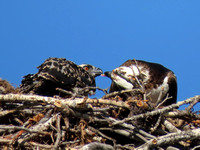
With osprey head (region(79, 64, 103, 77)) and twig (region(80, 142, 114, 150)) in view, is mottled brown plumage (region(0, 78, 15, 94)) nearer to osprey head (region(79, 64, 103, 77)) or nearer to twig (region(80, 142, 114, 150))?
twig (region(80, 142, 114, 150))

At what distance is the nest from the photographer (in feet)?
11.8

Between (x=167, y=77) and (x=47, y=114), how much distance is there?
Result: 2703mm

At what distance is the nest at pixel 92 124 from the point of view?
358 centimetres

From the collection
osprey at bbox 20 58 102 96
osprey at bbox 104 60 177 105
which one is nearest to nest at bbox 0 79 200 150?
osprey at bbox 20 58 102 96

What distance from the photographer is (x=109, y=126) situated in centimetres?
389

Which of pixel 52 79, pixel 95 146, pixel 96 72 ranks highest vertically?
Answer: pixel 96 72

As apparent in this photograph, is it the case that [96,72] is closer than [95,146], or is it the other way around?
[95,146]

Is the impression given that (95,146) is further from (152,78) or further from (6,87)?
(152,78)

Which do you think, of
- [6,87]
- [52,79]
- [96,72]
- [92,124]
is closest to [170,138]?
[92,124]

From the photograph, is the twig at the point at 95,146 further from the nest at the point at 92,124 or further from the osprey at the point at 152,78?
the osprey at the point at 152,78

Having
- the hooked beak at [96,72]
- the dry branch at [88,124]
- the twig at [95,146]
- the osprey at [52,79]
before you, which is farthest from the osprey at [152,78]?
the twig at [95,146]

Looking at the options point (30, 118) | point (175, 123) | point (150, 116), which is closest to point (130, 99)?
point (150, 116)

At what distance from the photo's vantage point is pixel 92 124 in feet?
13.0

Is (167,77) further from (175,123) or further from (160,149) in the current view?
(160,149)
